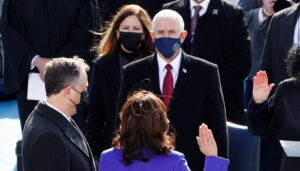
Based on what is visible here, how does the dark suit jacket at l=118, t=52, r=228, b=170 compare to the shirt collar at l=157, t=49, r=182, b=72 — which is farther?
the shirt collar at l=157, t=49, r=182, b=72

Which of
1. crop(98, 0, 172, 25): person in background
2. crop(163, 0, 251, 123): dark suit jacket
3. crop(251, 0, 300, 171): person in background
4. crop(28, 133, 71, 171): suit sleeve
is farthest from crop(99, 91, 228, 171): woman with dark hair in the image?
crop(98, 0, 172, 25): person in background

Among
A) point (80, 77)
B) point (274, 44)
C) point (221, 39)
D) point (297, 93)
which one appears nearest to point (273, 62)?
point (274, 44)

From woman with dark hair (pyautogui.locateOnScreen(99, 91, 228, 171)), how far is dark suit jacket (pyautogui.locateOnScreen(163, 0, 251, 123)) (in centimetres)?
252

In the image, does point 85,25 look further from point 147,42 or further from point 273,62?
point 273,62

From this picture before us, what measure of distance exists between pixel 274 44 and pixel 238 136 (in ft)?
3.44

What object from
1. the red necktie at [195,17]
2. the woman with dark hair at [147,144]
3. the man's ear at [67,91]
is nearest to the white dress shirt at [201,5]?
the red necktie at [195,17]

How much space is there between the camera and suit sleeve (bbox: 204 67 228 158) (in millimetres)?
4832

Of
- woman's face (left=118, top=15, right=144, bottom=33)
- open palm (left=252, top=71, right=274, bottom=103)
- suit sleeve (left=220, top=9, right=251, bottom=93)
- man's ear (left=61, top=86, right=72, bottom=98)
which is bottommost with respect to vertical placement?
suit sleeve (left=220, top=9, right=251, bottom=93)

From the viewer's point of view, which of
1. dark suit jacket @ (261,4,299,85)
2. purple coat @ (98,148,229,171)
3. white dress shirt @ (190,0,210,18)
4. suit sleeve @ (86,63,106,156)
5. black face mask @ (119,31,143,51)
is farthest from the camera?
white dress shirt @ (190,0,210,18)

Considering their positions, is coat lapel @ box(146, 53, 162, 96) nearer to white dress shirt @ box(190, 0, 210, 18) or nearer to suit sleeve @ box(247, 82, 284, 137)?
suit sleeve @ box(247, 82, 284, 137)

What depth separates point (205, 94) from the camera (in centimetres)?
490

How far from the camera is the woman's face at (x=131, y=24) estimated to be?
585cm

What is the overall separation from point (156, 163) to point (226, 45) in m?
2.83

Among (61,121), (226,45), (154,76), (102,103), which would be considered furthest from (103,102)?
(61,121)
